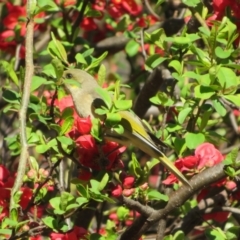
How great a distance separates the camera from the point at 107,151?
3.32 metres

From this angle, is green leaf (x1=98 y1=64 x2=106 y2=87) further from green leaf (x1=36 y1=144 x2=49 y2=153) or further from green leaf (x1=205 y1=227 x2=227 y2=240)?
green leaf (x1=205 y1=227 x2=227 y2=240)

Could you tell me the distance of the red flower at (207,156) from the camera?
3359 millimetres

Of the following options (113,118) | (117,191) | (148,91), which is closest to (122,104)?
(113,118)

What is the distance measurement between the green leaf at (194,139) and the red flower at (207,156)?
51 mm

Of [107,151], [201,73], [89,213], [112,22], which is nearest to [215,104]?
[201,73]

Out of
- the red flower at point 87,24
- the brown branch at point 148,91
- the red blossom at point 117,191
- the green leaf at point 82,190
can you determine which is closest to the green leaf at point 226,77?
the red blossom at point 117,191

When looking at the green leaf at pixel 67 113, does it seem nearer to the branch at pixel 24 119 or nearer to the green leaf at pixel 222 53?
the branch at pixel 24 119

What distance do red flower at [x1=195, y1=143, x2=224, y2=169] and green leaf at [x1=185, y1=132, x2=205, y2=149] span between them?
5 centimetres

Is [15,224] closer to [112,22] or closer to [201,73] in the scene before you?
[201,73]

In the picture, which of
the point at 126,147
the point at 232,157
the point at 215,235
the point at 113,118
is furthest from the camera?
the point at 126,147

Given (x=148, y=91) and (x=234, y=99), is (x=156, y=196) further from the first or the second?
(x=148, y=91)

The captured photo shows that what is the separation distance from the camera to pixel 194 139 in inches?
132

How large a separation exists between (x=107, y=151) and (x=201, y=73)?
56 cm

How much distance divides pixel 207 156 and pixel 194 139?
10cm
